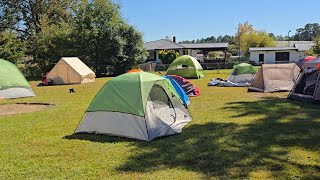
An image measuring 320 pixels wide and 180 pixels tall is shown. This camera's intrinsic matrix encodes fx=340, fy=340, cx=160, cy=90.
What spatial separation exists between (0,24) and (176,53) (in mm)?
20852

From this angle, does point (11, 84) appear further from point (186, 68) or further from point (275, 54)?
point (275, 54)

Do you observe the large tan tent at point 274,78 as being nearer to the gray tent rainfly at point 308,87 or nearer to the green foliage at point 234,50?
the gray tent rainfly at point 308,87

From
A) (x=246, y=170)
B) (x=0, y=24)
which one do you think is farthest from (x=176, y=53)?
(x=246, y=170)

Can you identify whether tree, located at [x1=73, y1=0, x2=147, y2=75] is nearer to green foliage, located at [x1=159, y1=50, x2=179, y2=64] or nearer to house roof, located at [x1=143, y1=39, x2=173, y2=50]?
green foliage, located at [x1=159, y1=50, x2=179, y2=64]

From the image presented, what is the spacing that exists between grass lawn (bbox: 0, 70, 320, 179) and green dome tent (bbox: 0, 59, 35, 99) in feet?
16.8

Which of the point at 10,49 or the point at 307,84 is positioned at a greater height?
the point at 10,49

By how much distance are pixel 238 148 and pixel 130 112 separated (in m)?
2.39

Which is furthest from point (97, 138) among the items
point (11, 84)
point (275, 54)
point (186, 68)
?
point (275, 54)

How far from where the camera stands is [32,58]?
3119 cm

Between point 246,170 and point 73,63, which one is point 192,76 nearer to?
point 73,63

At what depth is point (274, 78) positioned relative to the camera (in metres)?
15.8

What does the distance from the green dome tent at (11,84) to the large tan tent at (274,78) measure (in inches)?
415

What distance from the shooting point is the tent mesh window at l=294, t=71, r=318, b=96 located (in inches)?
464

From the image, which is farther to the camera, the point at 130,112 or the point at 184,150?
the point at 130,112
